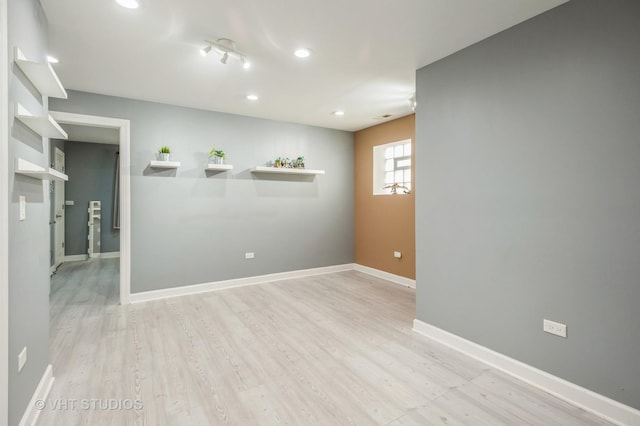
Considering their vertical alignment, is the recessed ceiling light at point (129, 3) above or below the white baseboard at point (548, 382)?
above

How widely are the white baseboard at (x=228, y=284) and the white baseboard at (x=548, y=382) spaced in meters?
2.82

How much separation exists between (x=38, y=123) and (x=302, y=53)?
2.02 metres

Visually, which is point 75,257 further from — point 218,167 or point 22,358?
point 22,358

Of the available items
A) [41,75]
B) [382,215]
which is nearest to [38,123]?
[41,75]

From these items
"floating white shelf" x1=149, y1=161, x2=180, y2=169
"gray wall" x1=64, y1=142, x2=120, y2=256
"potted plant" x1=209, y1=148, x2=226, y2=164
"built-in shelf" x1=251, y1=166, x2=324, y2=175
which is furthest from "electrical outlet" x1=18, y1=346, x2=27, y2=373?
"gray wall" x1=64, y1=142, x2=120, y2=256

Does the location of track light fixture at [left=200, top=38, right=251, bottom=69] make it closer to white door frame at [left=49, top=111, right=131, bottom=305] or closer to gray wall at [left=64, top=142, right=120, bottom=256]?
white door frame at [left=49, top=111, right=131, bottom=305]

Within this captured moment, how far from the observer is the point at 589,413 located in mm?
1931

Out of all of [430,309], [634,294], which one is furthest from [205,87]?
[634,294]

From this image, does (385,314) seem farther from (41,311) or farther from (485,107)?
(41,311)

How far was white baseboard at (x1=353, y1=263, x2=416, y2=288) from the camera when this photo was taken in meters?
4.82

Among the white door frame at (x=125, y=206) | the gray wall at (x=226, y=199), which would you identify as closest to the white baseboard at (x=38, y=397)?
the white door frame at (x=125, y=206)

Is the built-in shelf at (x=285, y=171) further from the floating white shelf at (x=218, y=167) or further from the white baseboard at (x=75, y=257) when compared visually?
the white baseboard at (x=75, y=257)

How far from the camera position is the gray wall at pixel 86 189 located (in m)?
6.88

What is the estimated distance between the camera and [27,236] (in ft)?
5.81
